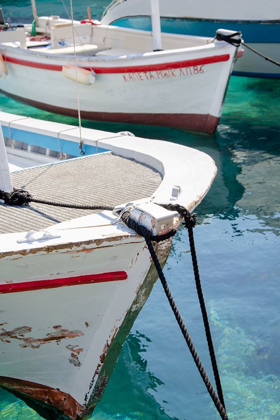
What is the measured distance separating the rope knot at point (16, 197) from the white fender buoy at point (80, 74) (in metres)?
5.52

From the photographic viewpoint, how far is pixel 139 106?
9.15 meters

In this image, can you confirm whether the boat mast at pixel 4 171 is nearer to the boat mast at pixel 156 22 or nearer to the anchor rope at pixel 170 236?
the anchor rope at pixel 170 236

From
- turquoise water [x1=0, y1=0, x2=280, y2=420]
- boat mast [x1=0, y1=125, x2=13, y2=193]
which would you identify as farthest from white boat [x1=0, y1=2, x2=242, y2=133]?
boat mast [x1=0, y1=125, x2=13, y2=193]

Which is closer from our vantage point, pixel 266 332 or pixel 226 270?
pixel 266 332

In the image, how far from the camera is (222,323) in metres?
4.71

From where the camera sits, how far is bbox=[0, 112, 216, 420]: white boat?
3076 millimetres

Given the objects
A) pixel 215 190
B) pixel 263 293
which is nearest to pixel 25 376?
pixel 263 293

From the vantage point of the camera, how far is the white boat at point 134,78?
8.40m

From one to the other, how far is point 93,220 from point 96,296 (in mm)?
→ 493

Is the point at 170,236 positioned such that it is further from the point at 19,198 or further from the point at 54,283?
the point at 19,198

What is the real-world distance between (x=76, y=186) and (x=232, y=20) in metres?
9.35

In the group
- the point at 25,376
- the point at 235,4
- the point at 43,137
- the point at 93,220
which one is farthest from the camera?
the point at 235,4

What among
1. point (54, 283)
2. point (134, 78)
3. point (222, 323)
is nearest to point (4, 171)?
point (54, 283)

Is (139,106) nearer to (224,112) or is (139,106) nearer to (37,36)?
(224,112)
